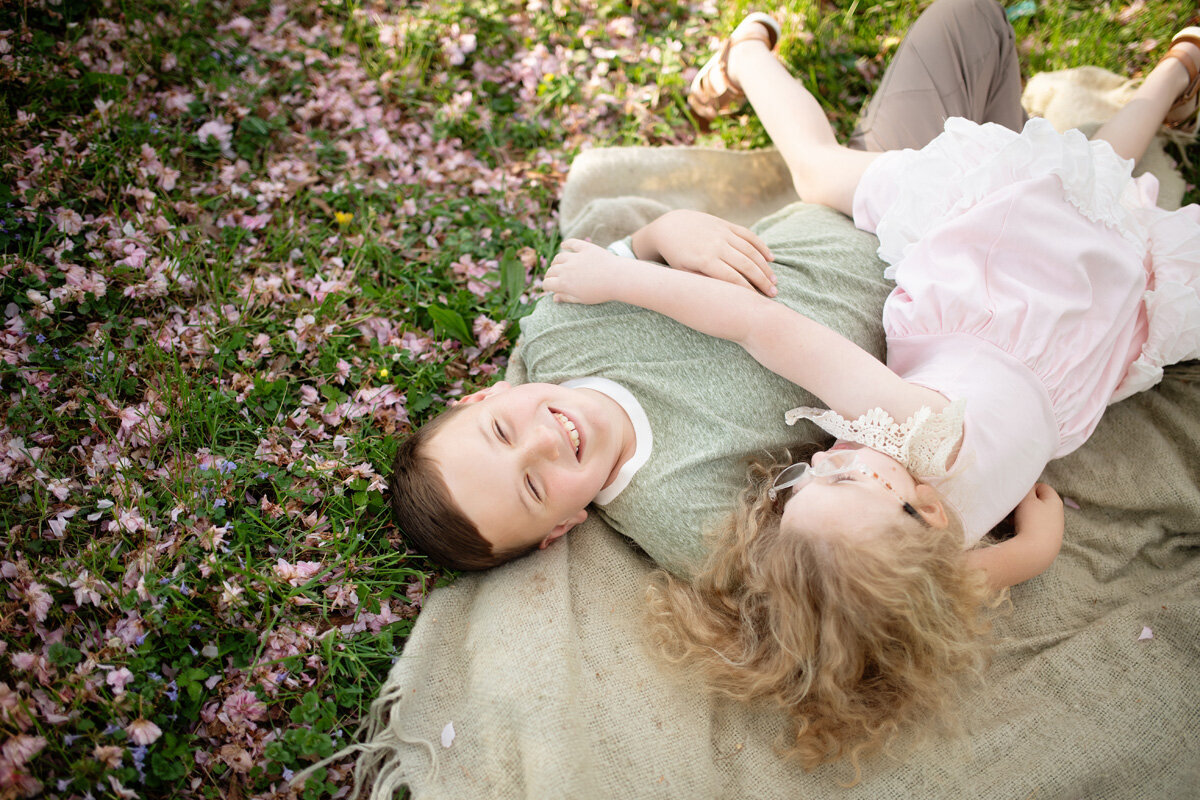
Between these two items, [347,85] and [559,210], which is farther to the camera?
[347,85]

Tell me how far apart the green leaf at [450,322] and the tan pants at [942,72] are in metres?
1.81

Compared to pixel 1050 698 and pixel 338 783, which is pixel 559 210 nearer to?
pixel 338 783

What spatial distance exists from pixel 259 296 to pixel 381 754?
1.73 m

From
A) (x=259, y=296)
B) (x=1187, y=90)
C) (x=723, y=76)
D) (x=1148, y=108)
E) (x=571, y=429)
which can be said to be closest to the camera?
(x=571, y=429)

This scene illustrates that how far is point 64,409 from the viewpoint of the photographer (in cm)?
240

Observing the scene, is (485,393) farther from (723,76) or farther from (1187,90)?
(1187,90)

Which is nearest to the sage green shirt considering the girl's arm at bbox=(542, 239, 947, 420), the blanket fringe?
→ the girl's arm at bbox=(542, 239, 947, 420)

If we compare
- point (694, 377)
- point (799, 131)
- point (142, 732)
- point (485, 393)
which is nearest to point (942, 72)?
point (799, 131)

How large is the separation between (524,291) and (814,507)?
1.58 metres

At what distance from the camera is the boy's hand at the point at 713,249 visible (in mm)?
2400

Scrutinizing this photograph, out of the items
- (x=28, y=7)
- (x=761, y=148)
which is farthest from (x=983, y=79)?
(x=28, y=7)

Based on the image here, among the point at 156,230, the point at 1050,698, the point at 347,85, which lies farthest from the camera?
the point at 347,85

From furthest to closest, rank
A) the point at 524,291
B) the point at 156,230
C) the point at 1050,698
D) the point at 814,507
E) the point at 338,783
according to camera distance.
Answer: the point at 524,291, the point at 156,230, the point at 1050,698, the point at 338,783, the point at 814,507

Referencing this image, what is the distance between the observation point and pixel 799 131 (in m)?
2.96
